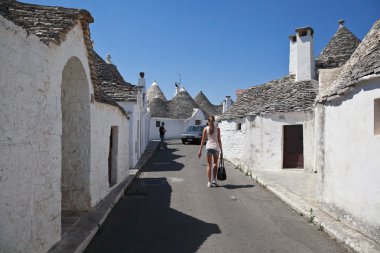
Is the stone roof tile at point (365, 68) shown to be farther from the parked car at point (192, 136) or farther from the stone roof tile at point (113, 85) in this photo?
the parked car at point (192, 136)

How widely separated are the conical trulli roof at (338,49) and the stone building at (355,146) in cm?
882

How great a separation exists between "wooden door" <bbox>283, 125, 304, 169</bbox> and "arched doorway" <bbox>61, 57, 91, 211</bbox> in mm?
9867

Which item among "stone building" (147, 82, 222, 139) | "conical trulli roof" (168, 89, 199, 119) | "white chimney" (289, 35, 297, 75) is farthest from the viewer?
"conical trulli roof" (168, 89, 199, 119)

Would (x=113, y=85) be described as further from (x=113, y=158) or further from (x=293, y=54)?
(x=293, y=54)

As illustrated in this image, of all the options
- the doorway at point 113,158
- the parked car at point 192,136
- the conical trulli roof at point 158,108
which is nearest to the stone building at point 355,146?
the doorway at point 113,158

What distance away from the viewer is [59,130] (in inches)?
196

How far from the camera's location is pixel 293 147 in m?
14.4

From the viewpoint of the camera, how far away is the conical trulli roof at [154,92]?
44.5 meters

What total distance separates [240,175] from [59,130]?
8.92 m

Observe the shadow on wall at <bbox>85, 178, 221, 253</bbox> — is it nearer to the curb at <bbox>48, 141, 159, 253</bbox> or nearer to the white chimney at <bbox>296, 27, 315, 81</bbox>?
the curb at <bbox>48, 141, 159, 253</bbox>

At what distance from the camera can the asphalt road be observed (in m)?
5.16

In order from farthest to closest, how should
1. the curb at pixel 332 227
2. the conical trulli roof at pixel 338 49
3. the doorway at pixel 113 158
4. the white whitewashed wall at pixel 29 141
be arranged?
the conical trulli roof at pixel 338 49
the doorway at pixel 113 158
the curb at pixel 332 227
the white whitewashed wall at pixel 29 141

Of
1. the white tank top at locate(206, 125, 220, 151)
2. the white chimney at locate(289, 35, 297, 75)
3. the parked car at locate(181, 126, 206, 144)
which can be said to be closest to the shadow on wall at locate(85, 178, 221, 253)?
the white tank top at locate(206, 125, 220, 151)

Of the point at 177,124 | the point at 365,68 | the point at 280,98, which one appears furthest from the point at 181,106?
the point at 365,68
